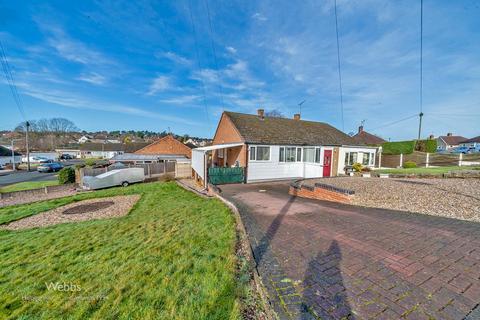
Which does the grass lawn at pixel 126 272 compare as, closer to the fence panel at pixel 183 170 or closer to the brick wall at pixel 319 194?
the brick wall at pixel 319 194

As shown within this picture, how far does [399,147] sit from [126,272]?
36.0m

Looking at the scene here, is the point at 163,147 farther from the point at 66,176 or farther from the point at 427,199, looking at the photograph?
the point at 427,199

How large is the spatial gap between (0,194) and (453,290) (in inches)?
989

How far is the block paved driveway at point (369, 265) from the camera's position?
8.20ft

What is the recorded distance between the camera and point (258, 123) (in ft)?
59.9

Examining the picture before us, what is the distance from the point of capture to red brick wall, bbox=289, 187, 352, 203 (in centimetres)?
792

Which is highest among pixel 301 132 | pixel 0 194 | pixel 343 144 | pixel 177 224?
pixel 301 132

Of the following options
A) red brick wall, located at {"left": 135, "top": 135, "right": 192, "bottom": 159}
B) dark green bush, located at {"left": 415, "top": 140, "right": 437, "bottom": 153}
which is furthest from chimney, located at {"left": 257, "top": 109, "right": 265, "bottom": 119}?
dark green bush, located at {"left": 415, "top": 140, "right": 437, "bottom": 153}

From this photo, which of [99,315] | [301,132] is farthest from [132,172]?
[99,315]

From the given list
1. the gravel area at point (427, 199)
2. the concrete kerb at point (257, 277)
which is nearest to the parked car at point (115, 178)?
the concrete kerb at point (257, 277)

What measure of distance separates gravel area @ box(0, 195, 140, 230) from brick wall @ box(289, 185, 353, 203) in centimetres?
824

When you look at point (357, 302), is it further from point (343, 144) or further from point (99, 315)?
point (343, 144)

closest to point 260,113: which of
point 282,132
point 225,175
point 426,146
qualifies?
point 282,132

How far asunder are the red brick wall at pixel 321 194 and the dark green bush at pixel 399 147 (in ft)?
90.8
